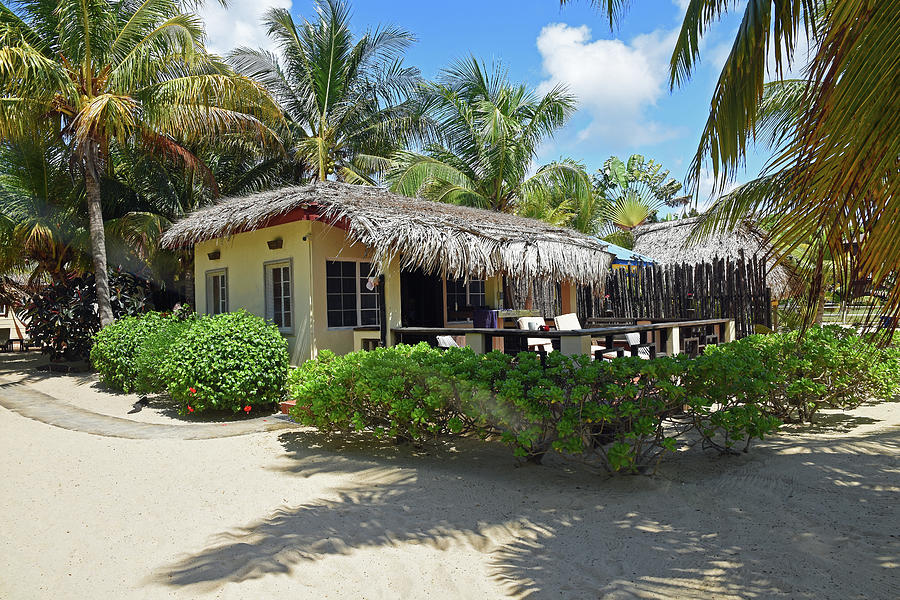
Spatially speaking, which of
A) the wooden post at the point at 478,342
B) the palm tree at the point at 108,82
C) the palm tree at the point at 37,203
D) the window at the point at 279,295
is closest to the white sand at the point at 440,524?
the wooden post at the point at 478,342

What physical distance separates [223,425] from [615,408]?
198 inches

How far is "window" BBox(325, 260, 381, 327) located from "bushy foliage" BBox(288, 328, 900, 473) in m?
3.13

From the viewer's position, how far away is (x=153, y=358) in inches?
353

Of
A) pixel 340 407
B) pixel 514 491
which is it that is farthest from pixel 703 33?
pixel 340 407

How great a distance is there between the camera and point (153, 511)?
449 centimetres

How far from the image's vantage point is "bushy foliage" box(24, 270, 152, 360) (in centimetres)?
1268

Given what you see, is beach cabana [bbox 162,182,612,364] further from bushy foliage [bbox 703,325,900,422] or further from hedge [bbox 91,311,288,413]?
bushy foliage [bbox 703,325,900,422]

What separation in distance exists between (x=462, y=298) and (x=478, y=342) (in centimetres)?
527

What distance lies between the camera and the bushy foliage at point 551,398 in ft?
15.8

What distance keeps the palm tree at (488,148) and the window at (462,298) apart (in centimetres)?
373

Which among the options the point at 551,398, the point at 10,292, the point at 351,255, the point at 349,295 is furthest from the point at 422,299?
the point at 10,292

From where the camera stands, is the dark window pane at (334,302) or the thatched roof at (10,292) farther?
the thatched roof at (10,292)

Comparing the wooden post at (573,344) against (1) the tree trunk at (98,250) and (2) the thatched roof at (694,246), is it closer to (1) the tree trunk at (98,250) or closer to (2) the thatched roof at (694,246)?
(2) the thatched roof at (694,246)

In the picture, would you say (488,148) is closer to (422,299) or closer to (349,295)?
(422,299)
